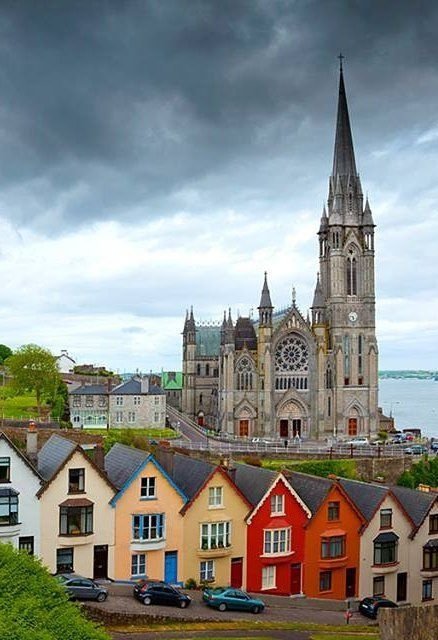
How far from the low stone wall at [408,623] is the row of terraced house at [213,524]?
20304 millimetres

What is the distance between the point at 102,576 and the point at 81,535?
7.97ft

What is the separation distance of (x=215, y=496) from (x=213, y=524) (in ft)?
4.65

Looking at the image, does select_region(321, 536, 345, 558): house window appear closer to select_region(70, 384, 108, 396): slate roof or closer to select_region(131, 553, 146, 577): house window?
select_region(131, 553, 146, 577): house window

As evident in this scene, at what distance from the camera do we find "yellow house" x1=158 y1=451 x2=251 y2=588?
40.1m

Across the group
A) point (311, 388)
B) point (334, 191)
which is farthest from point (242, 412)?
point (334, 191)

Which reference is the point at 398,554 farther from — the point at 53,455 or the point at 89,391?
the point at 89,391

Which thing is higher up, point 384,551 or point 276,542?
point 276,542

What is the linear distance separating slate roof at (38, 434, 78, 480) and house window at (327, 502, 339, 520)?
14.1 metres

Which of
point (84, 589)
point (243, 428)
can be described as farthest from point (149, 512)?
point (243, 428)

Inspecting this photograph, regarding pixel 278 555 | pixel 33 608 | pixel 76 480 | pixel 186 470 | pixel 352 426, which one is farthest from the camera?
pixel 352 426

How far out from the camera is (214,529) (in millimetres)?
40594

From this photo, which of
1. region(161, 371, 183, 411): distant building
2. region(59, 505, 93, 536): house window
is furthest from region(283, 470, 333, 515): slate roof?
region(161, 371, 183, 411): distant building

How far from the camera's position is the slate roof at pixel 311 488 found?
42.5 meters

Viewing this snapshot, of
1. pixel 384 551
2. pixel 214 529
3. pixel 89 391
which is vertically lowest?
pixel 384 551
